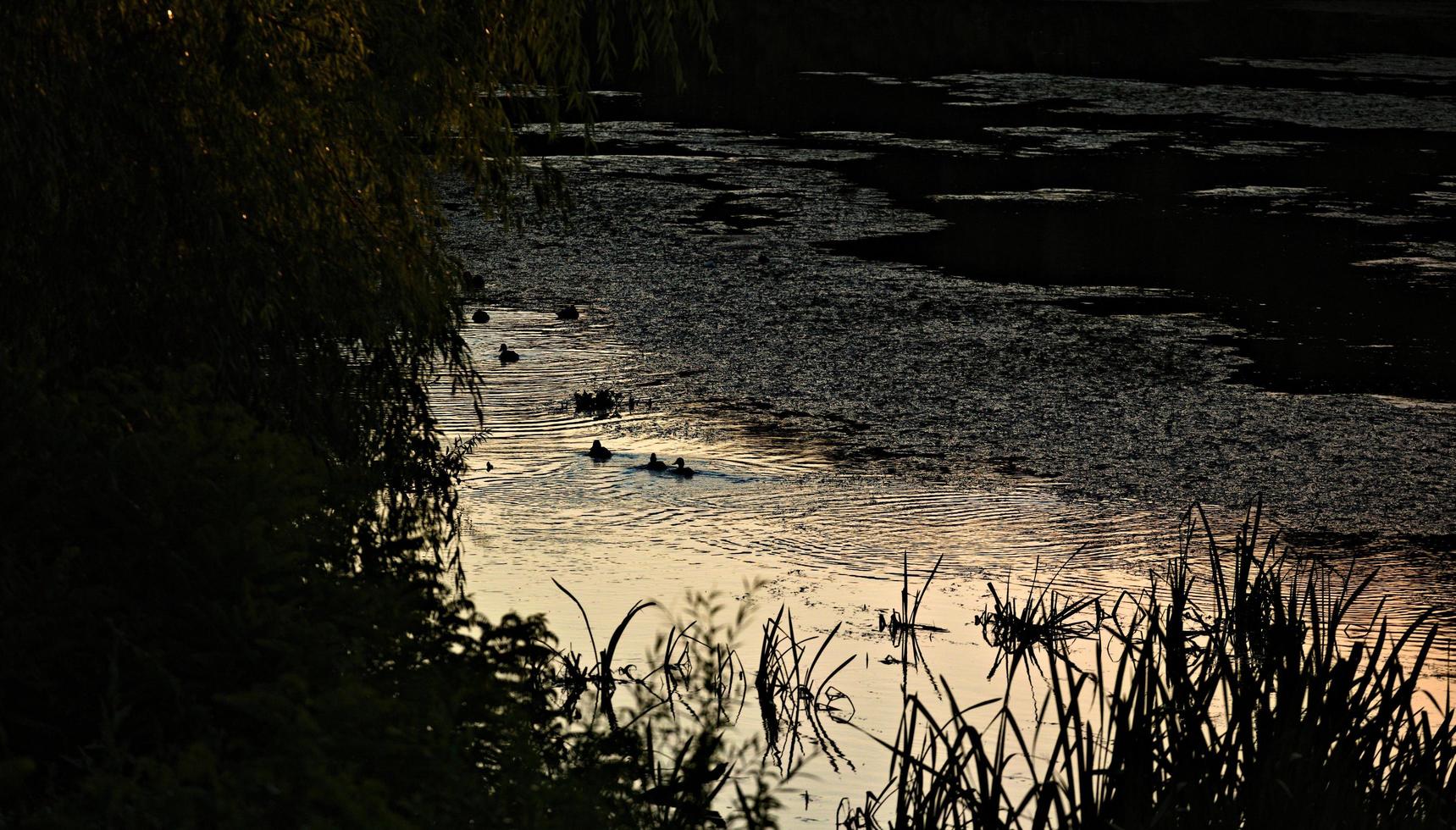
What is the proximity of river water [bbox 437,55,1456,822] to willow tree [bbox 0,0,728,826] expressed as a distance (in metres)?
1.05

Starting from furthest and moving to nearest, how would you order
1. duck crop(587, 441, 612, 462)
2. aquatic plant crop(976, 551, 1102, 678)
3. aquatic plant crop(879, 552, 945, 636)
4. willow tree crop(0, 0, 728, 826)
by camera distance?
duck crop(587, 441, 612, 462), aquatic plant crop(879, 552, 945, 636), aquatic plant crop(976, 551, 1102, 678), willow tree crop(0, 0, 728, 826)

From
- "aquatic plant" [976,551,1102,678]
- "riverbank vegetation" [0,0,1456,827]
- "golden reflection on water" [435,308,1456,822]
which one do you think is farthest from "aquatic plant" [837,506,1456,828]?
"aquatic plant" [976,551,1102,678]

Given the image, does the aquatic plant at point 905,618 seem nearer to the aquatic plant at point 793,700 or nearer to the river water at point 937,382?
the river water at point 937,382

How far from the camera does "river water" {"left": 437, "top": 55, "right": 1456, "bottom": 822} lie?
246 inches

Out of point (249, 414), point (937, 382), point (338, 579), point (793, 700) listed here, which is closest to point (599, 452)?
point (937, 382)

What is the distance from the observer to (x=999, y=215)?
13977mm

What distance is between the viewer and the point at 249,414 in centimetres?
476

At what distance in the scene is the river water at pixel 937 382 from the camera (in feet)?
20.5

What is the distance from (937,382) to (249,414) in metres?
4.63

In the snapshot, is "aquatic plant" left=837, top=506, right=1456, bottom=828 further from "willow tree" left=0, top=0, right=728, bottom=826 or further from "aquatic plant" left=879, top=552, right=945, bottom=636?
"aquatic plant" left=879, top=552, right=945, bottom=636

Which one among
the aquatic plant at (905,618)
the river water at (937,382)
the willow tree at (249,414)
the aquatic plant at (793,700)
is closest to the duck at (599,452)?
the river water at (937,382)

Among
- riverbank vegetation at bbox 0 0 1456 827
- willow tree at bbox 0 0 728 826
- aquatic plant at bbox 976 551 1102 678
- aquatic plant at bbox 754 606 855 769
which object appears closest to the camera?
willow tree at bbox 0 0 728 826

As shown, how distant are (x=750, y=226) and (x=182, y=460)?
9658 mm

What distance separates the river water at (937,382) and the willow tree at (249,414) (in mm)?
1053
